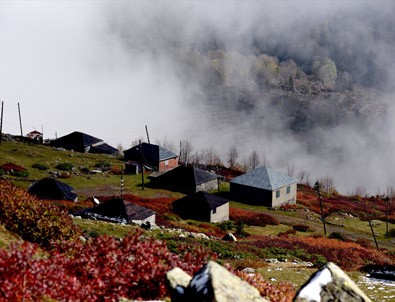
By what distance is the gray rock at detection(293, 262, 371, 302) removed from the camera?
13391mm

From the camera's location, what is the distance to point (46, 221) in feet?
66.7

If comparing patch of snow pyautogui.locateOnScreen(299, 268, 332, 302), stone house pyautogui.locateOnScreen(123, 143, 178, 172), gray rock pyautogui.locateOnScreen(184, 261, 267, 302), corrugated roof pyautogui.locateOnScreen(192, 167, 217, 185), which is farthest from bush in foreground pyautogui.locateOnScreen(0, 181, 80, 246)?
stone house pyautogui.locateOnScreen(123, 143, 178, 172)

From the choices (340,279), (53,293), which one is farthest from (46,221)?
(340,279)

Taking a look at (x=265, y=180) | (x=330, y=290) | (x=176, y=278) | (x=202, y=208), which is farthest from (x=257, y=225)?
(x=176, y=278)

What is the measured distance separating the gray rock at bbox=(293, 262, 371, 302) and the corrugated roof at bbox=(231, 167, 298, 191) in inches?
2901

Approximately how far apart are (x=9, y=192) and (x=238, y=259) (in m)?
19.0

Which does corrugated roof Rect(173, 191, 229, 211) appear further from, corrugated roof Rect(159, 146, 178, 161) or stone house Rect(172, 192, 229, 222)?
corrugated roof Rect(159, 146, 178, 161)

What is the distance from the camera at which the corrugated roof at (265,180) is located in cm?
8869

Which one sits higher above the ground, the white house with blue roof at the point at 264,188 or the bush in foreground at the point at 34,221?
the bush in foreground at the point at 34,221

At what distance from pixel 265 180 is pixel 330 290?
7695 centimetres

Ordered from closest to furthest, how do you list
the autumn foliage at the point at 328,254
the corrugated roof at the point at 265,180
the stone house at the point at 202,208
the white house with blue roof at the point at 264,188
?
the autumn foliage at the point at 328,254 < the stone house at the point at 202,208 < the white house with blue roof at the point at 264,188 < the corrugated roof at the point at 265,180

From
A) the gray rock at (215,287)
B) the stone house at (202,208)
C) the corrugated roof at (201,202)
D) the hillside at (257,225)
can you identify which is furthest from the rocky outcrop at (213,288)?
the corrugated roof at (201,202)

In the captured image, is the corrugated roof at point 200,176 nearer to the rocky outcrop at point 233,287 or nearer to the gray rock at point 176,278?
the gray rock at point 176,278

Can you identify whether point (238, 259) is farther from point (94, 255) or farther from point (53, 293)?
point (53, 293)
